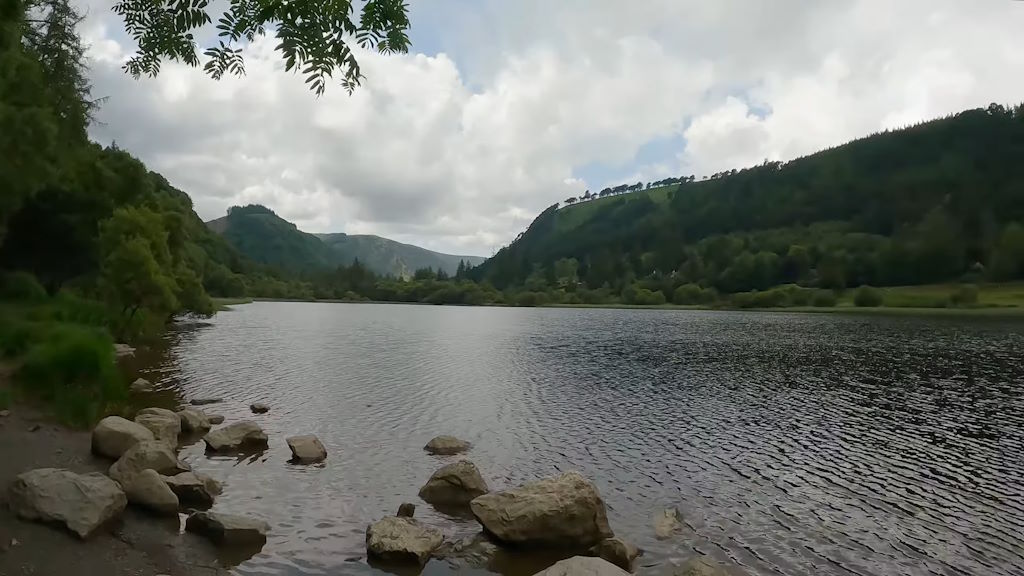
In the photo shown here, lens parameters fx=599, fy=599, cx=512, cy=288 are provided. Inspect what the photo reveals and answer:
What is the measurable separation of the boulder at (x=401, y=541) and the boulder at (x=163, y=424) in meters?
11.8

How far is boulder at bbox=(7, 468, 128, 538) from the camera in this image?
12.9m

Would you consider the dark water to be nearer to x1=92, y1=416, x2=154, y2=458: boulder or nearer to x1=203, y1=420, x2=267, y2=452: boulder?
x1=203, y1=420, x2=267, y2=452: boulder

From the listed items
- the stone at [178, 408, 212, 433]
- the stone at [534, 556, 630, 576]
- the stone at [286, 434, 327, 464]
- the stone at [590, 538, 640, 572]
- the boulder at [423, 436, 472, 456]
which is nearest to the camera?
the stone at [534, 556, 630, 576]

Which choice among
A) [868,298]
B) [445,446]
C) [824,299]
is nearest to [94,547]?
[445,446]

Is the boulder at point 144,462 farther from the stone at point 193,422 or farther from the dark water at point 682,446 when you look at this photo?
the stone at point 193,422

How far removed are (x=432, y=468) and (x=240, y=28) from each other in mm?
18506

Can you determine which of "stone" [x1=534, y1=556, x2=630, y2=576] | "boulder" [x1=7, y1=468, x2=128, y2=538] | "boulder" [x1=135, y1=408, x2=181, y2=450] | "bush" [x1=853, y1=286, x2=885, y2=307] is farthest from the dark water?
"bush" [x1=853, y1=286, x2=885, y2=307]

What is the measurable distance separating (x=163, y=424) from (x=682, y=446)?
71.1 feet

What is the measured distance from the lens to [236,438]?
2342 cm

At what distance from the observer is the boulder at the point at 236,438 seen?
22812 mm

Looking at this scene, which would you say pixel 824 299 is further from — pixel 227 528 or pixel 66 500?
pixel 66 500

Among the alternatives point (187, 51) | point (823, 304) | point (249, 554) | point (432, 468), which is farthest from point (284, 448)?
point (823, 304)

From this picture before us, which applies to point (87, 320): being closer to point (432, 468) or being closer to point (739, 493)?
point (432, 468)

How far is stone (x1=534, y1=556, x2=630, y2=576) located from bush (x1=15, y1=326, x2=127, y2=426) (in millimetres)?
19034
